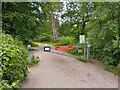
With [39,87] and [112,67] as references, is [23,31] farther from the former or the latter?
[112,67]

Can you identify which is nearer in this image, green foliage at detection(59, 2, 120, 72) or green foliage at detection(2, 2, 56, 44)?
green foliage at detection(59, 2, 120, 72)

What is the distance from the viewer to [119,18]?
23.4 feet

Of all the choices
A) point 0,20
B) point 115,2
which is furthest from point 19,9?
point 115,2

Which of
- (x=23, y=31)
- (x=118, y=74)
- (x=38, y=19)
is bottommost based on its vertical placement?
(x=118, y=74)

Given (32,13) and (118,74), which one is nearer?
(118,74)

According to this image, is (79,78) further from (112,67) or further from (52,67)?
(112,67)

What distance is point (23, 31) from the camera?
7.78 meters

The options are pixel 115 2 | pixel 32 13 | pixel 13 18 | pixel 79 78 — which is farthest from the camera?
pixel 32 13

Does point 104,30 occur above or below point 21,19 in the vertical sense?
below

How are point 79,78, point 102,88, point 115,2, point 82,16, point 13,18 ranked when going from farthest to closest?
point 82,16
point 13,18
point 115,2
point 79,78
point 102,88

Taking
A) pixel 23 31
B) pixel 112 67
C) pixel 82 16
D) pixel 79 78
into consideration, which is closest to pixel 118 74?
pixel 112 67

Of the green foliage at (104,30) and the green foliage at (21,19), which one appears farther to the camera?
the green foliage at (21,19)

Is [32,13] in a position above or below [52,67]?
above

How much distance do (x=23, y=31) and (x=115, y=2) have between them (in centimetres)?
388
